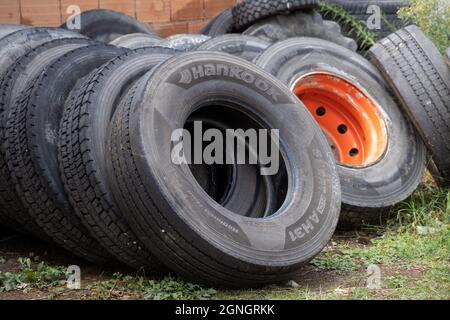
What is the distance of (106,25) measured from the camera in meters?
7.96

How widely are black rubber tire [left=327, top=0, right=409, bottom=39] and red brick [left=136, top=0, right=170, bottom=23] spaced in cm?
168

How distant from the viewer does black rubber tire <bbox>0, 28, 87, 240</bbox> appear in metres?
5.04

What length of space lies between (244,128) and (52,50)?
1353 mm

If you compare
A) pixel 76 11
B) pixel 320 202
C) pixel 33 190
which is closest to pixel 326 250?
pixel 320 202

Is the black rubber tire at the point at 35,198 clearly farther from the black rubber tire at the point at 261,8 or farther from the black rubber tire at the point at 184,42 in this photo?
the black rubber tire at the point at 261,8

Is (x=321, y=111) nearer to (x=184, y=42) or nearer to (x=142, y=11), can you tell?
(x=184, y=42)

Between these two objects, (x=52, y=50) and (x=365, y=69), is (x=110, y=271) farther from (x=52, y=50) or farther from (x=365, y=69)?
(x=365, y=69)

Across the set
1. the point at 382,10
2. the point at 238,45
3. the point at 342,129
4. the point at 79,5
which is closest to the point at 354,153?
the point at 342,129

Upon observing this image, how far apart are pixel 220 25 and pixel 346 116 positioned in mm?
2335

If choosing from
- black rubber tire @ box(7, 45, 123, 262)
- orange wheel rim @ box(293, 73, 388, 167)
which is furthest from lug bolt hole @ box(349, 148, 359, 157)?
A: black rubber tire @ box(7, 45, 123, 262)

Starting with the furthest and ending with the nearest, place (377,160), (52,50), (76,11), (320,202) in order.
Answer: (76,11)
(377,160)
(52,50)
(320,202)

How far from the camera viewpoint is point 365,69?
6.42 m

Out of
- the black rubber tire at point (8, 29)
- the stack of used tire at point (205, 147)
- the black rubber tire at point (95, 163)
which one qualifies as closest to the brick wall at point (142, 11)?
the black rubber tire at point (8, 29)

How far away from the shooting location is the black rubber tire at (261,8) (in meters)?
7.33
